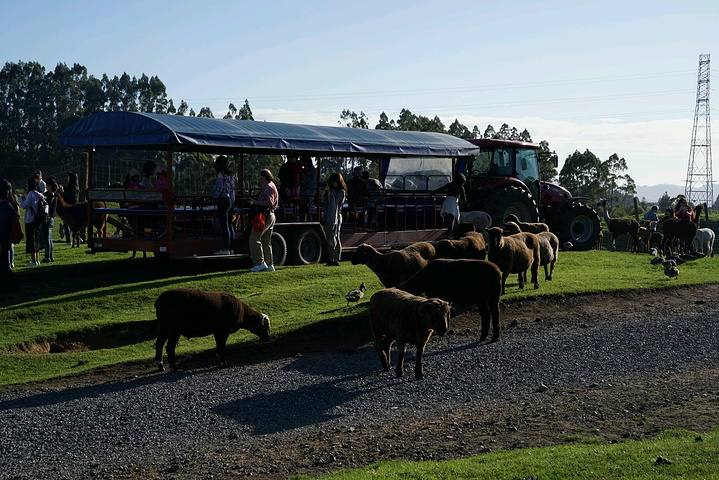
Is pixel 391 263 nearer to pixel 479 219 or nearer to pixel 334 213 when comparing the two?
pixel 334 213

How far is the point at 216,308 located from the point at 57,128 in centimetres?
6294

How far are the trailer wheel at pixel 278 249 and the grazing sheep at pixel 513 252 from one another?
5.52 m

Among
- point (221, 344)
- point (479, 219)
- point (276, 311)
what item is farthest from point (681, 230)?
point (221, 344)

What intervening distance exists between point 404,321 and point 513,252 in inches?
222

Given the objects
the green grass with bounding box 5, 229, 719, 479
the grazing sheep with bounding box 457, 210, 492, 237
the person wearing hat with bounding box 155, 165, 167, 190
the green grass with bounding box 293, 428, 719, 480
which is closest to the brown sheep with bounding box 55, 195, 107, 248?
the green grass with bounding box 5, 229, 719, 479

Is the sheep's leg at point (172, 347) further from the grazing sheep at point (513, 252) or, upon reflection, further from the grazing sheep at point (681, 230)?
the grazing sheep at point (681, 230)

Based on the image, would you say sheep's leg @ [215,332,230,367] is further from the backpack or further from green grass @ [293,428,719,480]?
the backpack

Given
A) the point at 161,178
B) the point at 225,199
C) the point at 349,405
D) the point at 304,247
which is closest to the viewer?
the point at 349,405

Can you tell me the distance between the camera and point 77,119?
2849 inches

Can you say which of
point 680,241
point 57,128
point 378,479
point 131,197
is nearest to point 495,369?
point 378,479

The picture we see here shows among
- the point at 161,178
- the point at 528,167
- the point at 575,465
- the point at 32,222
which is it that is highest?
the point at 528,167

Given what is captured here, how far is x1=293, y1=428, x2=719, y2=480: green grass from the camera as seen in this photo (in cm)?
709

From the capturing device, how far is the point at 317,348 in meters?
13.4

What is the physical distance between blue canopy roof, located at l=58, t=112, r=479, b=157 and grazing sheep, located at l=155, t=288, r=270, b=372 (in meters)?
5.79
